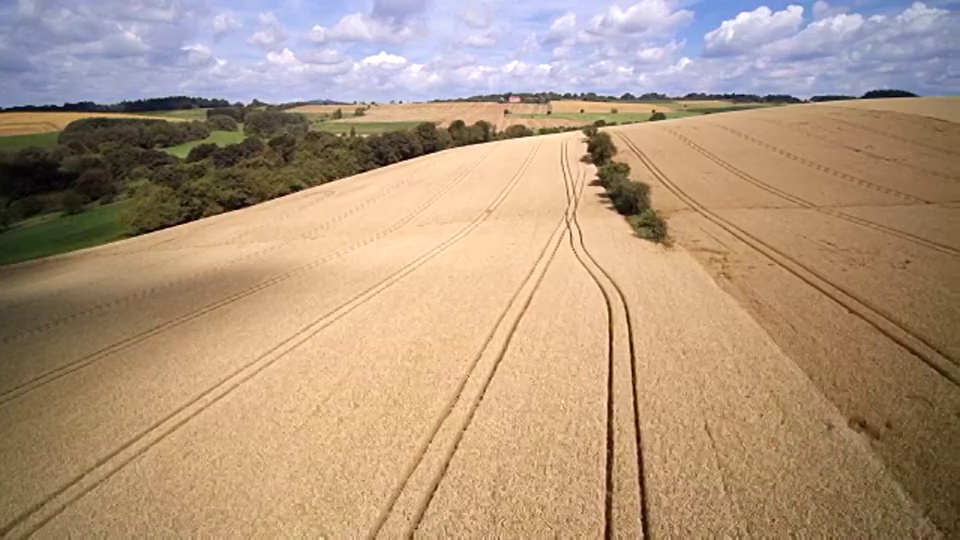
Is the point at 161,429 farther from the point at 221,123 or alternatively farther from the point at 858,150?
the point at 221,123

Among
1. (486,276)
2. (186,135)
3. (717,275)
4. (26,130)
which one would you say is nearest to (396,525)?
(486,276)

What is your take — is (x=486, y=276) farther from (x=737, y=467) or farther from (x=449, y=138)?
(x=449, y=138)

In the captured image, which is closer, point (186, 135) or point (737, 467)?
point (737, 467)

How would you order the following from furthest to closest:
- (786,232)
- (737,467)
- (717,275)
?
(786,232), (717,275), (737,467)

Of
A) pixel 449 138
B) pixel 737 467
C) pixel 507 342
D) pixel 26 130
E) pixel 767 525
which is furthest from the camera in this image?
pixel 449 138

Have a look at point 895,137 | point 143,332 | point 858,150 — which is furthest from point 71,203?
point 895,137

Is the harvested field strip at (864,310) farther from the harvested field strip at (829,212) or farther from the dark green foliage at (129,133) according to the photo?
the dark green foliage at (129,133)

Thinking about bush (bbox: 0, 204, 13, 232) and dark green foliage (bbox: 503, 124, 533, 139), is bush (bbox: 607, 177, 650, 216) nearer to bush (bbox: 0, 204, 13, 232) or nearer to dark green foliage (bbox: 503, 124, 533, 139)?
bush (bbox: 0, 204, 13, 232)
